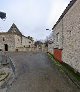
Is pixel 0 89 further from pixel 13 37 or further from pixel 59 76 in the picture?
pixel 13 37

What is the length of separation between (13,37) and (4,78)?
4470cm

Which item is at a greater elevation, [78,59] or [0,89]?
[78,59]

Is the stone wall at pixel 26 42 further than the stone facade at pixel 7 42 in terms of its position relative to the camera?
Yes

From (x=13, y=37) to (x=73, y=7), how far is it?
4550cm

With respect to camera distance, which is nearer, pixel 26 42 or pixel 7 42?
pixel 7 42

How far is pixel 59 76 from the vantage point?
57.0ft

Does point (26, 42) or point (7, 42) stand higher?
point (26, 42)

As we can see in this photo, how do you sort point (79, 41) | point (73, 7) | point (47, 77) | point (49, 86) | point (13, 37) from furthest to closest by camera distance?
point (13, 37) < point (73, 7) < point (47, 77) < point (79, 41) < point (49, 86)

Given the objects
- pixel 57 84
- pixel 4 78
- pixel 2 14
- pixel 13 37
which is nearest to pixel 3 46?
pixel 13 37

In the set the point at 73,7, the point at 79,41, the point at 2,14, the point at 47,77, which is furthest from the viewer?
the point at 2,14

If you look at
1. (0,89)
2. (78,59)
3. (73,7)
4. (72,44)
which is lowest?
(0,89)

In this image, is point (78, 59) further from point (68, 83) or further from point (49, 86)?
point (49, 86)

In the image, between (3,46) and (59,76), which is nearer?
(59,76)

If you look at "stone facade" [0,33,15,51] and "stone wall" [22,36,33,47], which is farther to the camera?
"stone wall" [22,36,33,47]
